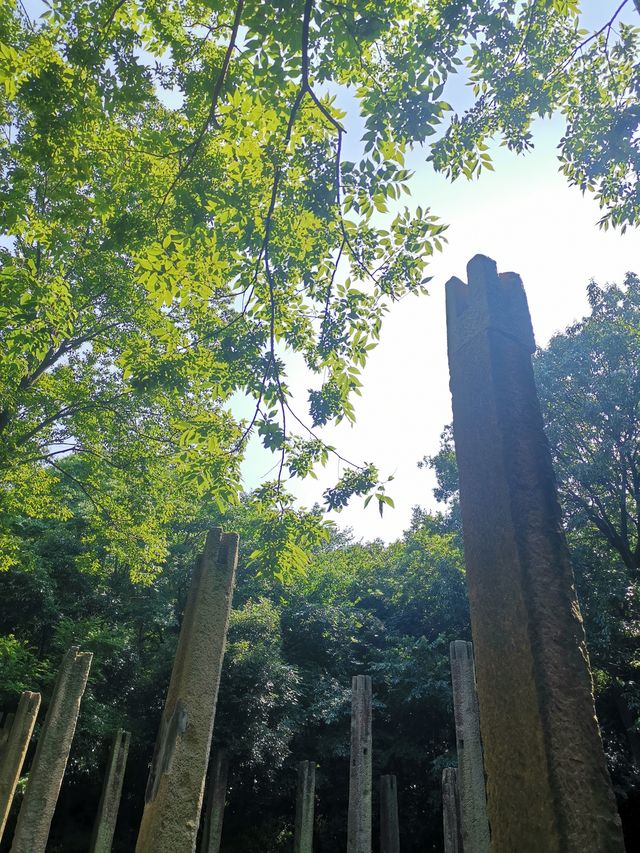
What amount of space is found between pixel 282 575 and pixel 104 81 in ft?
14.7

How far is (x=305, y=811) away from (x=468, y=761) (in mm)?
6595

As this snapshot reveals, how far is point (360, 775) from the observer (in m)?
8.91

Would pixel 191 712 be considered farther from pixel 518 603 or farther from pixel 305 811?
pixel 305 811

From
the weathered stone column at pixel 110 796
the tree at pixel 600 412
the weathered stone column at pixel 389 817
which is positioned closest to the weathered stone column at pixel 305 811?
the weathered stone column at pixel 389 817

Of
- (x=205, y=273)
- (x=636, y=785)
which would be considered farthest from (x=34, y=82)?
(x=636, y=785)

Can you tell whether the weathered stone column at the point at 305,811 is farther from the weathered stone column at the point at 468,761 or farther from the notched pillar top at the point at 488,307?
the notched pillar top at the point at 488,307

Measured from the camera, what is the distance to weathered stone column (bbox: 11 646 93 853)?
6547 millimetres

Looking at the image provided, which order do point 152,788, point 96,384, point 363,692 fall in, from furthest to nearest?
point 96,384
point 363,692
point 152,788

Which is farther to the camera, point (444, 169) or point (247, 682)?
point (247, 682)

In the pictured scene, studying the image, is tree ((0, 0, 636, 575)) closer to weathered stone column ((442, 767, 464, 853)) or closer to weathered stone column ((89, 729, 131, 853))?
weathered stone column ((89, 729, 131, 853))

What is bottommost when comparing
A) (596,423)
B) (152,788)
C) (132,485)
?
(152,788)

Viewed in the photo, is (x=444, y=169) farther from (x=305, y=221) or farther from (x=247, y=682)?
(x=247, y=682)

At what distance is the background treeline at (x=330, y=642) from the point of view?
50.5 feet

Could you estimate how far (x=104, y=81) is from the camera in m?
4.75
